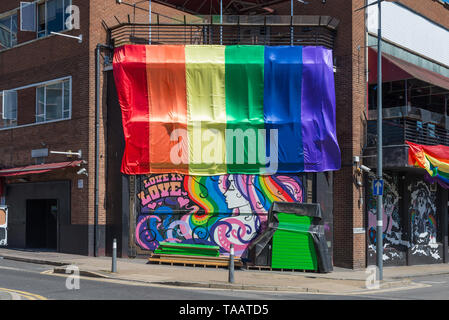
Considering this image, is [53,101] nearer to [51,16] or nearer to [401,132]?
[51,16]

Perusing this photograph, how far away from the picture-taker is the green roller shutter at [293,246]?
18.7 metres

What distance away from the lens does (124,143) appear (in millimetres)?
21469

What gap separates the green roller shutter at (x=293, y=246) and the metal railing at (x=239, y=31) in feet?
21.8

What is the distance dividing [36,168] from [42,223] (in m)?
3.52

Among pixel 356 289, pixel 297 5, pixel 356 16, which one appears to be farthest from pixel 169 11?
pixel 356 289

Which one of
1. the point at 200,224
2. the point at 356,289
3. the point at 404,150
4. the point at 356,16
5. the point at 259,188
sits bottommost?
the point at 356,289

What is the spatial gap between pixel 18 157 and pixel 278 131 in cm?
1167

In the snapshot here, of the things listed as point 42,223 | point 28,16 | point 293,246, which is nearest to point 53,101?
point 28,16

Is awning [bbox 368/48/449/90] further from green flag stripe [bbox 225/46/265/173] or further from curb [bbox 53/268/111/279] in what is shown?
curb [bbox 53/268/111/279]

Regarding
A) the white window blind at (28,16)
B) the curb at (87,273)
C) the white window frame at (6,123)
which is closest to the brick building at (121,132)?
the white window blind at (28,16)

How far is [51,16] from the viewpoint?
24203mm

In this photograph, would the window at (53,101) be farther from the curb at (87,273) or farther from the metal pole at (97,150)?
the curb at (87,273)

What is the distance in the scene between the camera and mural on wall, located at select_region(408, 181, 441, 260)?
2399cm

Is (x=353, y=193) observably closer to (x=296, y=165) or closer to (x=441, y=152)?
(x=296, y=165)
